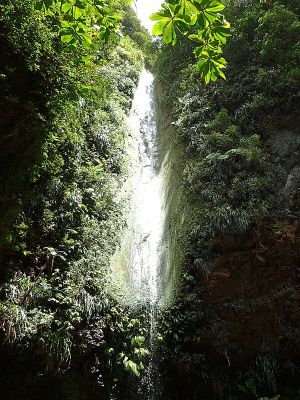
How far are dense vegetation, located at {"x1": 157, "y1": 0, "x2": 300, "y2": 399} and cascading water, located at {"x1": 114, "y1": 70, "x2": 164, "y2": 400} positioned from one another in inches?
26.4

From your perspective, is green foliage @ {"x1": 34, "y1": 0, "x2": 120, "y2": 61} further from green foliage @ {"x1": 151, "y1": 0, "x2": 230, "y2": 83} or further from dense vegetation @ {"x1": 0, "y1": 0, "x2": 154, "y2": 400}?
dense vegetation @ {"x1": 0, "y1": 0, "x2": 154, "y2": 400}

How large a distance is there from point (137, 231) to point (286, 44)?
702 cm

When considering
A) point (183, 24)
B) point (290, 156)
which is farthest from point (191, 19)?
point (290, 156)

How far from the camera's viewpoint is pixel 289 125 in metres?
8.34

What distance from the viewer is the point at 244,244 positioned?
264 inches

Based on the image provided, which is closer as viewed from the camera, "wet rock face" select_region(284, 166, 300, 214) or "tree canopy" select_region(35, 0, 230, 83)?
"tree canopy" select_region(35, 0, 230, 83)

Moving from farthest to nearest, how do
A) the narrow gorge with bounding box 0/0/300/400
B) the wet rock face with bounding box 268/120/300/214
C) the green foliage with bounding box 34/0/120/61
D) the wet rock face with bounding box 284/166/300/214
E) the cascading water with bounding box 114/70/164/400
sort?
the cascading water with bounding box 114/70/164/400 < the wet rock face with bounding box 268/120/300/214 < the wet rock face with bounding box 284/166/300/214 < the narrow gorge with bounding box 0/0/300/400 < the green foliage with bounding box 34/0/120/61

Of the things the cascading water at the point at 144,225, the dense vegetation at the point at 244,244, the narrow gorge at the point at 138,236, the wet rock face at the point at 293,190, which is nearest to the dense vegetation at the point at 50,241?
the narrow gorge at the point at 138,236

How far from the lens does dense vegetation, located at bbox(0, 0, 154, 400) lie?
4.76 m

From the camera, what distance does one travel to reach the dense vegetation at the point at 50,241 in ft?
15.6

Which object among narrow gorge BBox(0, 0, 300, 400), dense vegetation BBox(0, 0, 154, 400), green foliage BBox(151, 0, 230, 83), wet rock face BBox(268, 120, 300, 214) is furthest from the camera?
wet rock face BBox(268, 120, 300, 214)

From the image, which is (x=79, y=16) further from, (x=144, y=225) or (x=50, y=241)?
(x=144, y=225)

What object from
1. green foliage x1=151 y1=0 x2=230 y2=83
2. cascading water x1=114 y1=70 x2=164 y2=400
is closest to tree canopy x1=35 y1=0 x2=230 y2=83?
green foliage x1=151 y1=0 x2=230 y2=83

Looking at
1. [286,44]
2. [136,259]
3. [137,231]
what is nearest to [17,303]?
[136,259]
